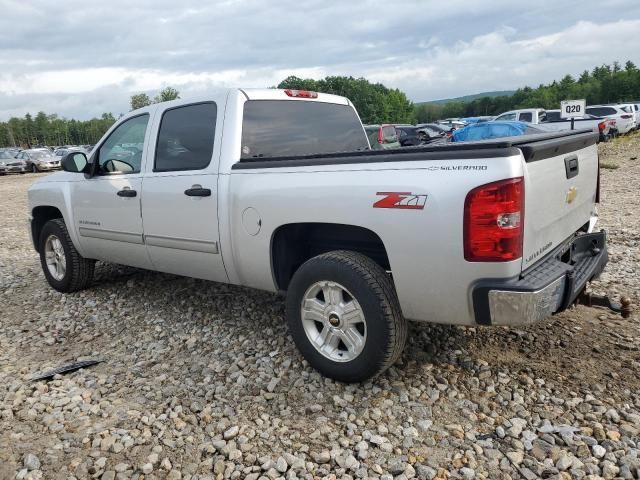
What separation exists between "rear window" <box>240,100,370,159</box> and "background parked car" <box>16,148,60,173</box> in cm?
2876

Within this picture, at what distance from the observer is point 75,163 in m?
5.02

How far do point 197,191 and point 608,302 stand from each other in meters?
2.85

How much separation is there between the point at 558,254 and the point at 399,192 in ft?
3.86

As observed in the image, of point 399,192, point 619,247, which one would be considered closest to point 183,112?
point 399,192

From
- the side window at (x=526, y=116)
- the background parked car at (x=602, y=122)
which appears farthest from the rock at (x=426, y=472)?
the side window at (x=526, y=116)

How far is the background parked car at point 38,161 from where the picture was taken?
2977 cm

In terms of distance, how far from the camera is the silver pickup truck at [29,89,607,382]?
271cm

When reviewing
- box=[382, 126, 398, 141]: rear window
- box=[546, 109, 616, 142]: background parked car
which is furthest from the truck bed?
box=[546, 109, 616, 142]: background parked car

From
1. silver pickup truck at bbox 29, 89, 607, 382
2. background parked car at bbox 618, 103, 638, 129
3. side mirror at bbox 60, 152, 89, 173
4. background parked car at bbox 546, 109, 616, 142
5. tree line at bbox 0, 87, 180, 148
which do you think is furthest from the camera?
tree line at bbox 0, 87, 180, 148

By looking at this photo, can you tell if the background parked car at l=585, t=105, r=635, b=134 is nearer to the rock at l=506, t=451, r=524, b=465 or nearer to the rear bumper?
the rear bumper

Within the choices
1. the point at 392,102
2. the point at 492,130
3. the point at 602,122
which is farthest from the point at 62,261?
the point at 392,102

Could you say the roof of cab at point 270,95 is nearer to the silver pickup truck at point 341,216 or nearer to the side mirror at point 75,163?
the silver pickup truck at point 341,216

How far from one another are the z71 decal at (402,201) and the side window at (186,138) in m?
1.57

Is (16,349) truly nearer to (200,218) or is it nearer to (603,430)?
(200,218)
